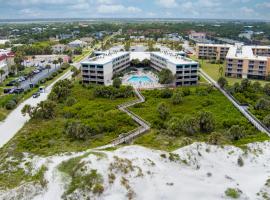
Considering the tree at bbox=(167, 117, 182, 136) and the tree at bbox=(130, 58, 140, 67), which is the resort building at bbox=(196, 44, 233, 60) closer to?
the tree at bbox=(130, 58, 140, 67)

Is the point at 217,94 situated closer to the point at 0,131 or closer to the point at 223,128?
the point at 223,128

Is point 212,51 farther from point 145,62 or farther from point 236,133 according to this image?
point 236,133

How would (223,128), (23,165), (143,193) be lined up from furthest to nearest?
(223,128)
(23,165)
(143,193)

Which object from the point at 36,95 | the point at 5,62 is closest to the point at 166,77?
the point at 36,95

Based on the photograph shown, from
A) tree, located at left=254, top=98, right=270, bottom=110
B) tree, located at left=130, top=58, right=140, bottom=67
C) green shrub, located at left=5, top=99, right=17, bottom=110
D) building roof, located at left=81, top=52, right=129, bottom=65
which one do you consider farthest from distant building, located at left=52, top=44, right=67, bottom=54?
tree, located at left=254, top=98, right=270, bottom=110

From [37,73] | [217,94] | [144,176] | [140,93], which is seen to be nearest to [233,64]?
[217,94]

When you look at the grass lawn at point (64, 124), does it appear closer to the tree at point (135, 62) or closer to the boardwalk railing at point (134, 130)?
the boardwalk railing at point (134, 130)
